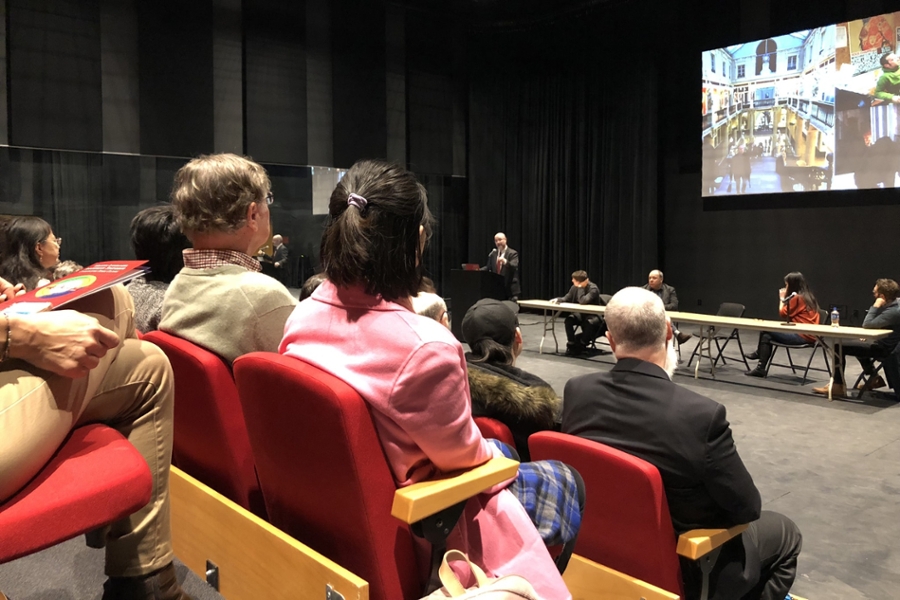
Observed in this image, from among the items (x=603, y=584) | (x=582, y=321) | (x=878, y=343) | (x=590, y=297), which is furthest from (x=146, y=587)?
(x=590, y=297)

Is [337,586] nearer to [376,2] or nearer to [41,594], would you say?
[41,594]

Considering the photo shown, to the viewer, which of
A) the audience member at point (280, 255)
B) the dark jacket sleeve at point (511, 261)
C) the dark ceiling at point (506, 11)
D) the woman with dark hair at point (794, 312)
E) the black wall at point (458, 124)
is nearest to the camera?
the woman with dark hair at point (794, 312)

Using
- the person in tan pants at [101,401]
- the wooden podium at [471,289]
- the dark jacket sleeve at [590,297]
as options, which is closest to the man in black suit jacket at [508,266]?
the wooden podium at [471,289]

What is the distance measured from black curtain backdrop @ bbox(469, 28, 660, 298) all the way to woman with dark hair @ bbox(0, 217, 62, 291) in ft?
27.3

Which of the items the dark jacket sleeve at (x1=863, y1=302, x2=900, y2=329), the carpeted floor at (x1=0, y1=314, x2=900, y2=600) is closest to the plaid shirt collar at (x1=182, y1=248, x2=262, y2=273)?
the carpeted floor at (x1=0, y1=314, x2=900, y2=600)

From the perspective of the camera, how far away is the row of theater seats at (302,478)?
3.66ft

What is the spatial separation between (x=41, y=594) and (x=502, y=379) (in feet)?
5.27

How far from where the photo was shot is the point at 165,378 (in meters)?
1.47

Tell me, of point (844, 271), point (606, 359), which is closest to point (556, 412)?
point (606, 359)

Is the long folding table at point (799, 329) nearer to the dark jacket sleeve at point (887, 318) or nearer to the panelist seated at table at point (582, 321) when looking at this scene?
the dark jacket sleeve at point (887, 318)

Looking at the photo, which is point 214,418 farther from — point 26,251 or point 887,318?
point 887,318

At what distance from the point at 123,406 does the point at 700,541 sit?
1.33m

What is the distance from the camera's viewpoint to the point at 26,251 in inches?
133

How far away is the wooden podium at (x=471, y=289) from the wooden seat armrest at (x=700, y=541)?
625 cm
